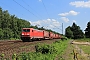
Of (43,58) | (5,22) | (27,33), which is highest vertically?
(5,22)

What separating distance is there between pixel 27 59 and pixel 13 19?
3851 inches

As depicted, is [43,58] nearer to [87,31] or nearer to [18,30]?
[18,30]

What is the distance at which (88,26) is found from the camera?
509 ft

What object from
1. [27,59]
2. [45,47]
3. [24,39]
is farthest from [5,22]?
[27,59]

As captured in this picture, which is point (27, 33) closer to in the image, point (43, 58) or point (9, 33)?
point (43, 58)

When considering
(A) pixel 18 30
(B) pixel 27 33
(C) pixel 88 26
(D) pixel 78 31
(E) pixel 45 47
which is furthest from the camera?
(D) pixel 78 31

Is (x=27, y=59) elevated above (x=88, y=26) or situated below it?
below

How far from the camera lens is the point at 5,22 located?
102938 mm

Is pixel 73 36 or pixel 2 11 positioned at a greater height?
pixel 2 11

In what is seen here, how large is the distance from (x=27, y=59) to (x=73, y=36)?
14786 centimetres

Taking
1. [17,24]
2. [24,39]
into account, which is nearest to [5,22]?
[17,24]

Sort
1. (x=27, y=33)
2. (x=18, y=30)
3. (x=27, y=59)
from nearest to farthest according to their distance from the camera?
1. (x=27, y=59)
2. (x=27, y=33)
3. (x=18, y=30)

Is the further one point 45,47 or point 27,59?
point 45,47

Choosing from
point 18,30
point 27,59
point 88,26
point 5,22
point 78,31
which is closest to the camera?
point 27,59
